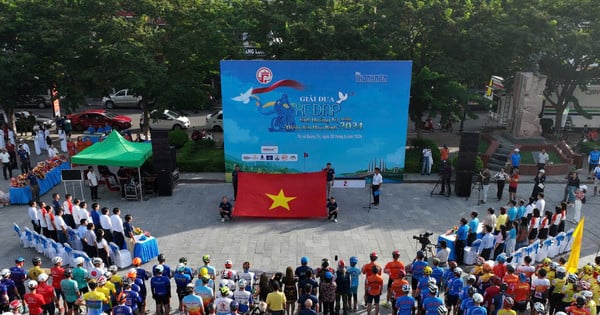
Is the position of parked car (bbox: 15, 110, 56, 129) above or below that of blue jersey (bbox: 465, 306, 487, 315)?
above

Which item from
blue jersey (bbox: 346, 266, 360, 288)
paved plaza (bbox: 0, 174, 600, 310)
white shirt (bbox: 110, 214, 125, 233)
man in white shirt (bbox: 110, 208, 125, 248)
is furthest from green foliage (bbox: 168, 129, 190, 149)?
blue jersey (bbox: 346, 266, 360, 288)

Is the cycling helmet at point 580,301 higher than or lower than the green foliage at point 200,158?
higher

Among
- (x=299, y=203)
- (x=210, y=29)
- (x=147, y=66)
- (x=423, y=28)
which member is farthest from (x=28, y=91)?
(x=423, y=28)

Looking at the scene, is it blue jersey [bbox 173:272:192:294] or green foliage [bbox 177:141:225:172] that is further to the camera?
green foliage [bbox 177:141:225:172]

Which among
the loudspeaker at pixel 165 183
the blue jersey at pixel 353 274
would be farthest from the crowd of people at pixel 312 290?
the loudspeaker at pixel 165 183

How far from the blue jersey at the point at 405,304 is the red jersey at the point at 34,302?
760 centimetres

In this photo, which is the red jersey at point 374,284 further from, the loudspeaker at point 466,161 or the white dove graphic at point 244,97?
the white dove graphic at point 244,97

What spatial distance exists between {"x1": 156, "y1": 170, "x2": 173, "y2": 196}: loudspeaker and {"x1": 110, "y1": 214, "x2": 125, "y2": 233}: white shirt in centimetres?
603

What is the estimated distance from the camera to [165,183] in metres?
21.2

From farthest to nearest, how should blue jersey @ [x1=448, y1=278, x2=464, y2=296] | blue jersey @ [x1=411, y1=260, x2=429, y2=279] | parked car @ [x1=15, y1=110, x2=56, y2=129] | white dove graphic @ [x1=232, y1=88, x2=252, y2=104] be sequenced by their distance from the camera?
parked car @ [x1=15, y1=110, x2=56, y2=129] < white dove graphic @ [x1=232, y1=88, x2=252, y2=104] < blue jersey @ [x1=411, y1=260, x2=429, y2=279] < blue jersey @ [x1=448, y1=278, x2=464, y2=296]

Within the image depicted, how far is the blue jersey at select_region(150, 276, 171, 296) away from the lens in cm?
1163

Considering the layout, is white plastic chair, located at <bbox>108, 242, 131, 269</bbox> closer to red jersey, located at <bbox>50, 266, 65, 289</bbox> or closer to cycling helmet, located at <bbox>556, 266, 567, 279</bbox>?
red jersey, located at <bbox>50, 266, 65, 289</bbox>

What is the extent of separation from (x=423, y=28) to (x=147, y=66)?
14.3 m

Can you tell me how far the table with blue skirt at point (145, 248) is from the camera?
15.0 m
